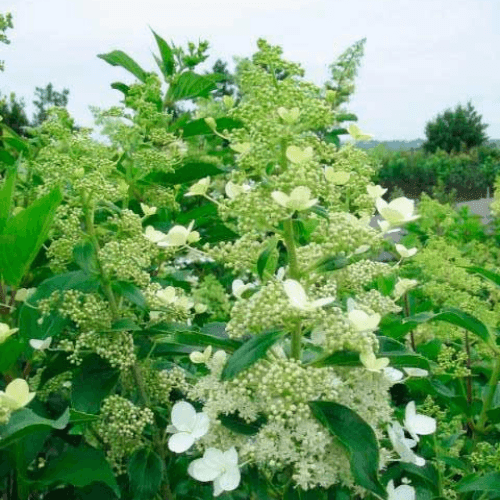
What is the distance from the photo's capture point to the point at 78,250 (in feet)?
6.60

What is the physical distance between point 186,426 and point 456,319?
0.76 m

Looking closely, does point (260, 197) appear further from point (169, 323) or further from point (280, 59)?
point (169, 323)

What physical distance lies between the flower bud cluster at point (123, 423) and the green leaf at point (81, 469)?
6cm

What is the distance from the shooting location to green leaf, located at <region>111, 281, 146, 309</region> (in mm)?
1980

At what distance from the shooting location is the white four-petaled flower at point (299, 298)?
156 centimetres

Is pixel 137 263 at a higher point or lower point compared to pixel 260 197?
lower

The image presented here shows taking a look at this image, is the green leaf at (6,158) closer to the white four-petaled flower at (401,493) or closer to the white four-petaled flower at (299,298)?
the white four-petaled flower at (299,298)

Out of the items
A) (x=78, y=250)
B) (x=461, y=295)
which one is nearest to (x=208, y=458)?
(x=78, y=250)

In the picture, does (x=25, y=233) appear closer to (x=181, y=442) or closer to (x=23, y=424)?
(x=23, y=424)

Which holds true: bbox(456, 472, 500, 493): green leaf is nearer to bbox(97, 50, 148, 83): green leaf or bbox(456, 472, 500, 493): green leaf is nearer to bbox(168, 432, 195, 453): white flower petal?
bbox(168, 432, 195, 453): white flower petal

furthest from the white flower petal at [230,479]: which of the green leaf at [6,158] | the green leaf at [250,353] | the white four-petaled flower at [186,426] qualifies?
the green leaf at [6,158]

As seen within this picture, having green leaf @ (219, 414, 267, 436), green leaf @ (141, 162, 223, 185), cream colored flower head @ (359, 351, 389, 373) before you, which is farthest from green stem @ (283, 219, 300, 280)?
green leaf @ (141, 162, 223, 185)

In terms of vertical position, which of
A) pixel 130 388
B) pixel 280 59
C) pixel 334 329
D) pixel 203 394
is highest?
pixel 280 59

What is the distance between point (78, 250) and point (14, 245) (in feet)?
0.48
